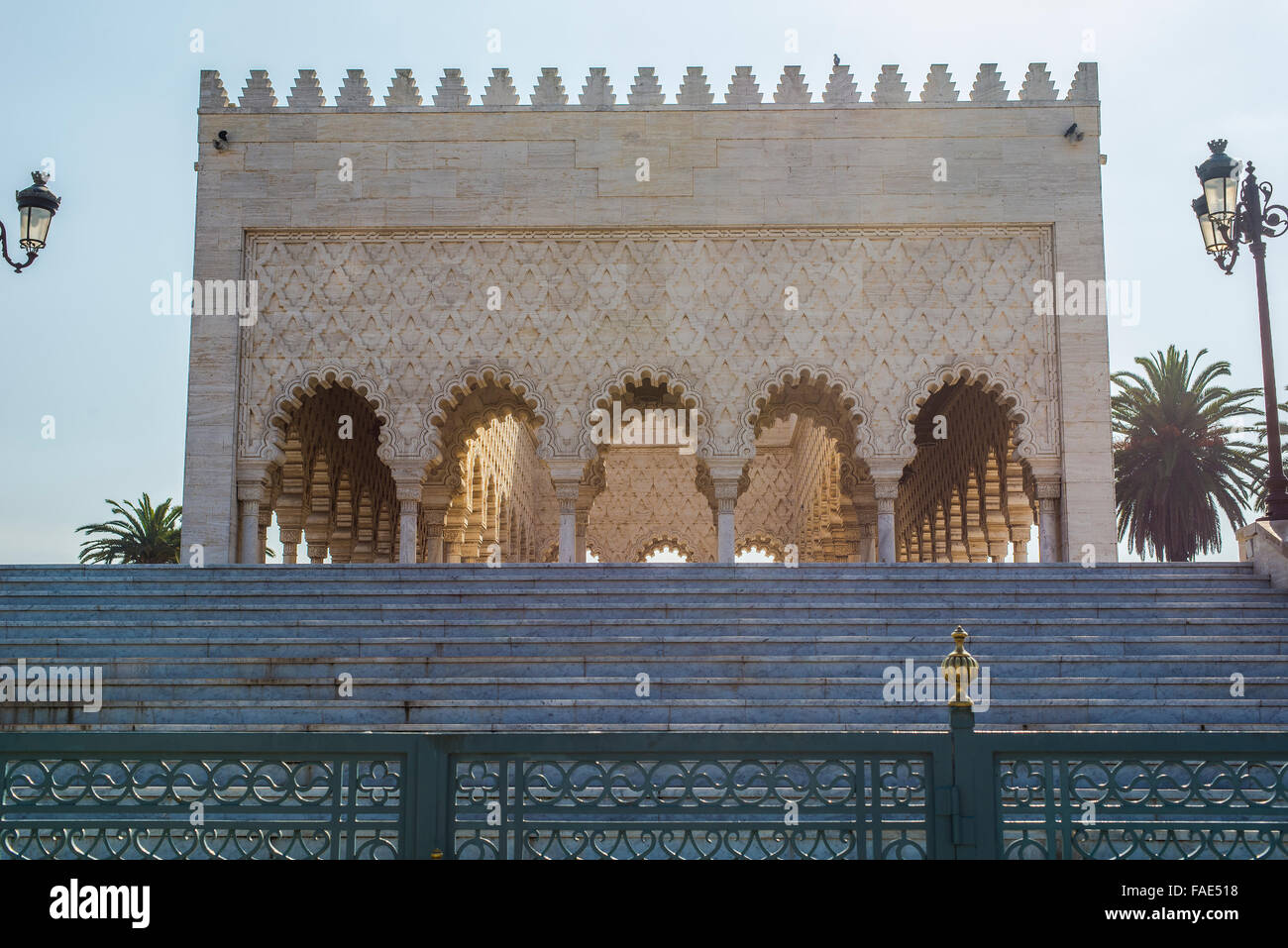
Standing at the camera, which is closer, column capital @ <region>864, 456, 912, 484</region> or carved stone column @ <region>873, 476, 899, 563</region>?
carved stone column @ <region>873, 476, 899, 563</region>

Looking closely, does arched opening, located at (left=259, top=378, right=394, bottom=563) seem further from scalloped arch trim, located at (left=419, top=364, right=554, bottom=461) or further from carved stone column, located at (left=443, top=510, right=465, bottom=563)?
scalloped arch trim, located at (left=419, top=364, right=554, bottom=461)

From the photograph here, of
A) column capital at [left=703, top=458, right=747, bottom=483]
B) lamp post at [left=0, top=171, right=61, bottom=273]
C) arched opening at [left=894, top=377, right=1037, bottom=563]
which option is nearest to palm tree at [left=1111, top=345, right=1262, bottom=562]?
arched opening at [left=894, top=377, right=1037, bottom=563]

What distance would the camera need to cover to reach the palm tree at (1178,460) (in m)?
23.7

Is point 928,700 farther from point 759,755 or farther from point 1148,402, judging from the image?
point 1148,402

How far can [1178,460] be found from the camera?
23.8 m

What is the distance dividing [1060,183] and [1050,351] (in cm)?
200

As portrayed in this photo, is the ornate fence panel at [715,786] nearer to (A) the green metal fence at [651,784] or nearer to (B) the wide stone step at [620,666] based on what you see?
(A) the green metal fence at [651,784]

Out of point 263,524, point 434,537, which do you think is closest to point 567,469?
point 263,524

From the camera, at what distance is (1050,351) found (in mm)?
14977

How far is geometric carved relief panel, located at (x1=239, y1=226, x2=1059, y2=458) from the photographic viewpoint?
49.0 feet

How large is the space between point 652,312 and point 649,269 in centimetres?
50

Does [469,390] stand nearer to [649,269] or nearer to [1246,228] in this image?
[649,269]

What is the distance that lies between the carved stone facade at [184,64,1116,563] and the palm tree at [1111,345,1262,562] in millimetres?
9620
